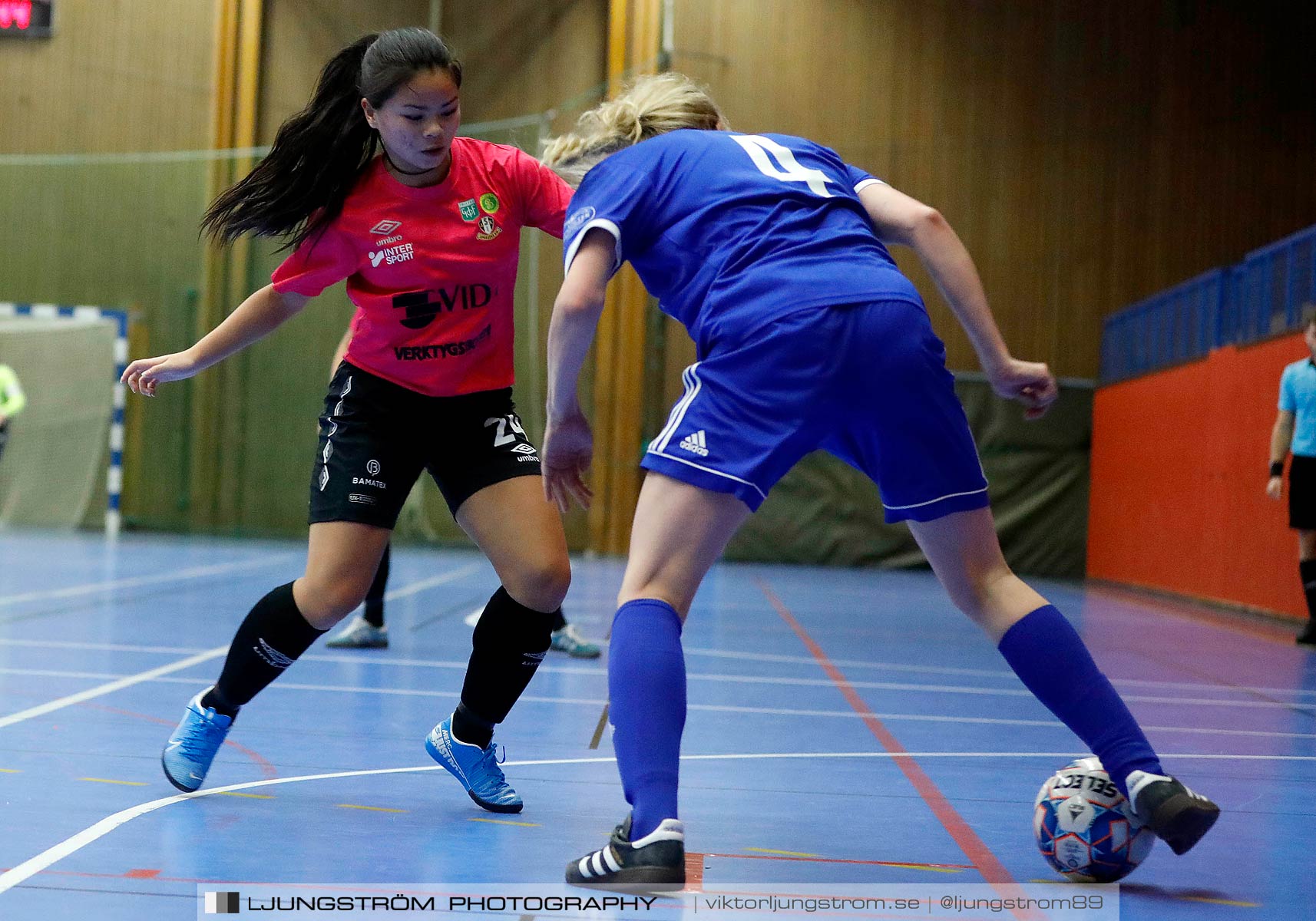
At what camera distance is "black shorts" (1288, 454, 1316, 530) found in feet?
22.9

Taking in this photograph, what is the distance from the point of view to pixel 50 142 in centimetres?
1495

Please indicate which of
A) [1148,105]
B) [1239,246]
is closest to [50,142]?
[1148,105]

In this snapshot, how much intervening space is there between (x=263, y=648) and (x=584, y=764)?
2.89 feet

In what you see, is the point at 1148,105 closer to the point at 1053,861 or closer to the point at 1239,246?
the point at 1239,246

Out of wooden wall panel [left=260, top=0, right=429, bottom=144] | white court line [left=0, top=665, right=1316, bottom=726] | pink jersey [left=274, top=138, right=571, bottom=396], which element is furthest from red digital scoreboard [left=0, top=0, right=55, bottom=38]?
pink jersey [left=274, top=138, right=571, bottom=396]

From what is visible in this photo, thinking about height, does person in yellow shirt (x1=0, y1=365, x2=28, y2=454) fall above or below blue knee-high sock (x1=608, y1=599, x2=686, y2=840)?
below

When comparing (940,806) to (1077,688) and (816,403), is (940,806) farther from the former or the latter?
(816,403)

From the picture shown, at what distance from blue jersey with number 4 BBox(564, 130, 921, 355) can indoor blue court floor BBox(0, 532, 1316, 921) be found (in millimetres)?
980

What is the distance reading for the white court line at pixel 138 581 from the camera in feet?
22.4

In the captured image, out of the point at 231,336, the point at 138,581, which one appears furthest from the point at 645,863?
the point at 138,581

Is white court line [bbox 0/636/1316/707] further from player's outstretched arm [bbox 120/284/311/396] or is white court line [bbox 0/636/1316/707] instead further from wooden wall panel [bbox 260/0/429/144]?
wooden wall panel [bbox 260/0/429/144]

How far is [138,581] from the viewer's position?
8.08m

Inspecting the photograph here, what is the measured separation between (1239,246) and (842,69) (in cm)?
450

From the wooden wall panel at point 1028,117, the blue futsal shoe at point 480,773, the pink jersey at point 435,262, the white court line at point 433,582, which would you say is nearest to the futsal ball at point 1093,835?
the blue futsal shoe at point 480,773
